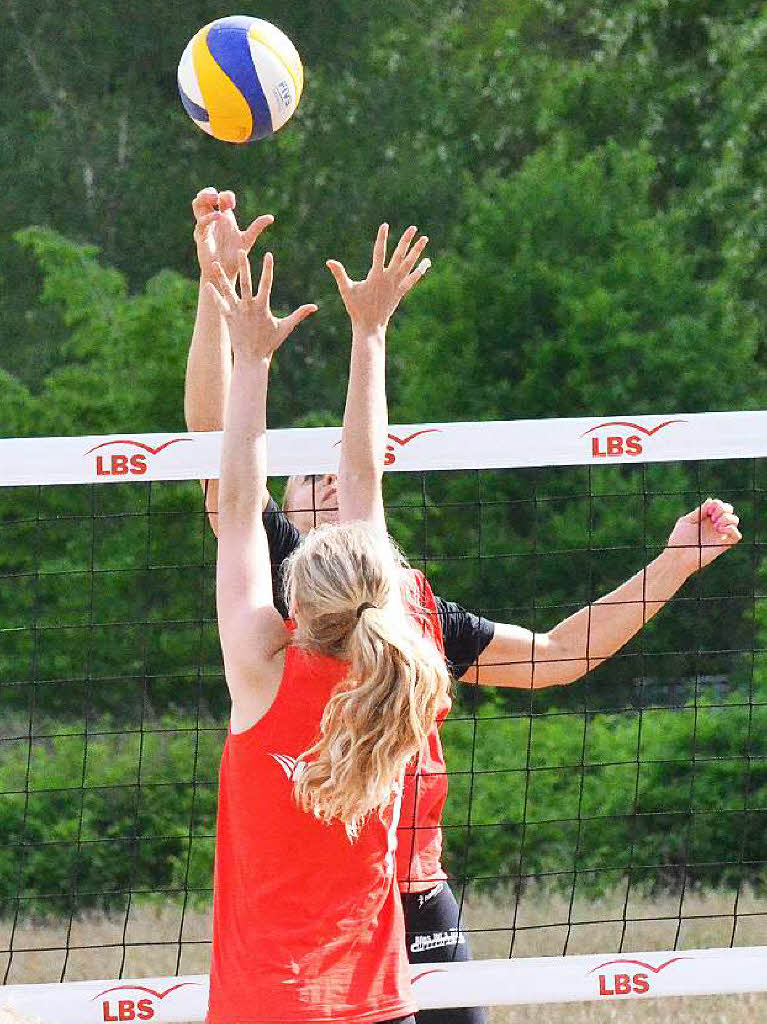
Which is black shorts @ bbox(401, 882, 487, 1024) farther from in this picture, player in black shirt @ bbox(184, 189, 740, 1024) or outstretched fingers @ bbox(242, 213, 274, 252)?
outstretched fingers @ bbox(242, 213, 274, 252)

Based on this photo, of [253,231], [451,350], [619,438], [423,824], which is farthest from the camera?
[451,350]

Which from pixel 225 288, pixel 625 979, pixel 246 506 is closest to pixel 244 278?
pixel 225 288

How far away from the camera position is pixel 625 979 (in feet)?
13.0

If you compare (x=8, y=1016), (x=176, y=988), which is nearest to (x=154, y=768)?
(x=176, y=988)

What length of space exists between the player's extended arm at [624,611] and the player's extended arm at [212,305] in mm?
853

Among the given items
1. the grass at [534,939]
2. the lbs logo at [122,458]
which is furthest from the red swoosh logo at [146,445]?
the grass at [534,939]

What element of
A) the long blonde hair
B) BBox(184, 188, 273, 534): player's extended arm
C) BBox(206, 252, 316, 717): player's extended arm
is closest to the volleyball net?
BBox(184, 188, 273, 534): player's extended arm

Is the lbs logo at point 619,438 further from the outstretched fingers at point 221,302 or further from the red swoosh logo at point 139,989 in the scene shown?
the red swoosh logo at point 139,989

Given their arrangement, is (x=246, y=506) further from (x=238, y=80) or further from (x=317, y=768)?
(x=238, y=80)

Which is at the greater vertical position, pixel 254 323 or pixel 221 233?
pixel 221 233

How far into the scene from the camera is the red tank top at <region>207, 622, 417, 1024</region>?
8.27ft

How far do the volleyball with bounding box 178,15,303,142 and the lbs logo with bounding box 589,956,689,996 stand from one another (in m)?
2.43

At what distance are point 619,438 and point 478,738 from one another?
4.78 metres

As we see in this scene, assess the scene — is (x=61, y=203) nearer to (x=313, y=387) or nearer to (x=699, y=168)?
(x=313, y=387)
